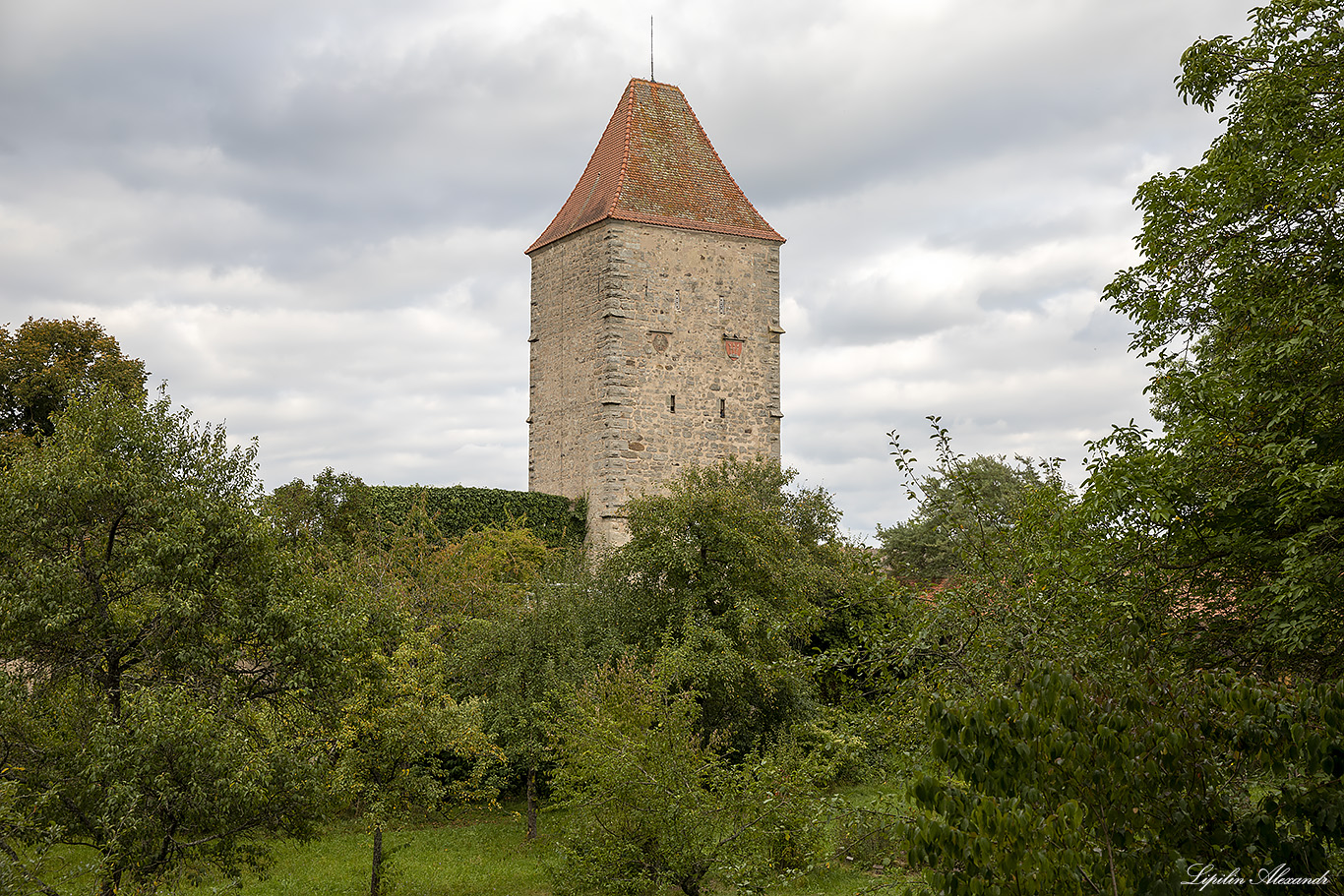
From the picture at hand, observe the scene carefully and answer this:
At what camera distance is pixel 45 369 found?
27.6 meters

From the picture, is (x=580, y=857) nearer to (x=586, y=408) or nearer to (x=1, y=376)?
(x=586, y=408)

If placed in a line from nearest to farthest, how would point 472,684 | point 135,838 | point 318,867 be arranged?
1. point 135,838
2. point 318,867
3. point 472,684

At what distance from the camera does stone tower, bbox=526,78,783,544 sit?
28922 millimetres

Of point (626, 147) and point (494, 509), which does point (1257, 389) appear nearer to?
point (494, 509)

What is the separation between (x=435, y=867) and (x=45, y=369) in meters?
17.6

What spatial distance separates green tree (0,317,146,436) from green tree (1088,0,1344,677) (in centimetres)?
2499

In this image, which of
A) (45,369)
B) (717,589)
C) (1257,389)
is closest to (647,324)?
(717,589)

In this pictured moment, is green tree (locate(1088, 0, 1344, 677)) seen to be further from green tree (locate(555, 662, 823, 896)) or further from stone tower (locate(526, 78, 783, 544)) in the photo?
stone tower (locate(526, 78, 783, 544))

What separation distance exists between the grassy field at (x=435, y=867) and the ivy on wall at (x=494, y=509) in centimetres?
904

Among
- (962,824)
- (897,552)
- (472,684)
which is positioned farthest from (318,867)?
(897,552)

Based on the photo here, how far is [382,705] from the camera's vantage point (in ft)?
52.9

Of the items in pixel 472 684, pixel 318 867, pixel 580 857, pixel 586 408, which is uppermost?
pixel 586 408

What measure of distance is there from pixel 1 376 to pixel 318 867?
16832 millimetres

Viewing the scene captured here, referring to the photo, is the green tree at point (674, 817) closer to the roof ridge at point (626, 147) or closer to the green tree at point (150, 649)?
the green tree at point (150, 649)
